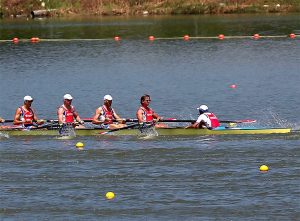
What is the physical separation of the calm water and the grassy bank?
587cm

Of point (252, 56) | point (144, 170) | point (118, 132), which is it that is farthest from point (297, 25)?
point (144, 170)

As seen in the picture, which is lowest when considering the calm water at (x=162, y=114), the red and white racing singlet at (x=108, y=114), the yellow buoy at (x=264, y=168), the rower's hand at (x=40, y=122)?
the calm water at (x=162, y=114)

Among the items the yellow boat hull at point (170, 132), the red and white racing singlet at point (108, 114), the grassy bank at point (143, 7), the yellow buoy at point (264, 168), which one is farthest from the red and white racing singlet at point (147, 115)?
the grassy bank at point (143, 7)

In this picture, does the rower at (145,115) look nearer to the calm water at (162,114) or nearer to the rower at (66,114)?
the calm water at (162,114)

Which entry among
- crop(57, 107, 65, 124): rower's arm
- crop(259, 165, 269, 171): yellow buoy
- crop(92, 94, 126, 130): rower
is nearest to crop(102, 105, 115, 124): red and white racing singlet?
crop(92, 94, 126, 130): rower

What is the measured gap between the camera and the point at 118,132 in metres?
31.2

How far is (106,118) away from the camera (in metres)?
31.3

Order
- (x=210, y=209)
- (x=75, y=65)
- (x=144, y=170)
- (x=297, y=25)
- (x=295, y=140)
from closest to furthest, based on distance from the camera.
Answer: (x=210, y=209), (x=144, y=170), (x=295, y=140), (x=75, y=65), (x=297, y=25)

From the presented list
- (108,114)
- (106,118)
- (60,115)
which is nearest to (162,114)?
(108,114)

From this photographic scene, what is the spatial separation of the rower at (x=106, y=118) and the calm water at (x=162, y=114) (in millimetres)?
526

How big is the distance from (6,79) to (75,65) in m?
6.13

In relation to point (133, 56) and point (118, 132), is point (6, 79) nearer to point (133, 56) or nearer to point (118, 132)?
point (133, 56)

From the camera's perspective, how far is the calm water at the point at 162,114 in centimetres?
2275

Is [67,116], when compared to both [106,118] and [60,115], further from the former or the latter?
[106,118]
